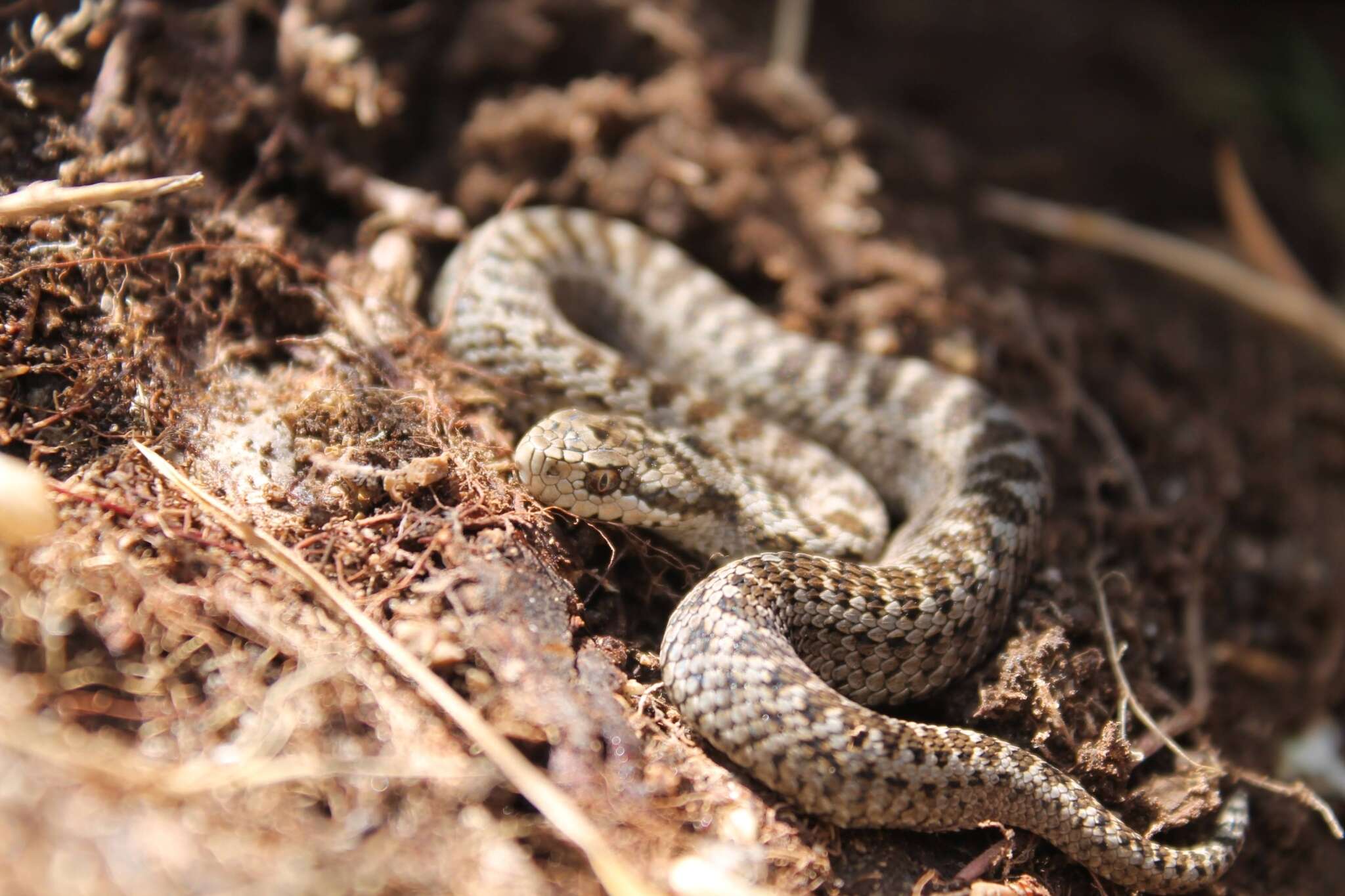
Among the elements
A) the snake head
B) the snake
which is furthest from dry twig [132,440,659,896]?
the snake head

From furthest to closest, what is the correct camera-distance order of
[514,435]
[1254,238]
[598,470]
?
1. [1254,238]
2. [514,435]
3. [598,470]

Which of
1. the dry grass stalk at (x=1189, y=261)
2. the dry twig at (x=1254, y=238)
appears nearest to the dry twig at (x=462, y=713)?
the dry grass stalk at (x=1189, y=261)

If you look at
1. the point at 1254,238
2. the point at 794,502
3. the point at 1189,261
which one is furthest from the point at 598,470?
the point at 1254,238

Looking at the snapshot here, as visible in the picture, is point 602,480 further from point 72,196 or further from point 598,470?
point 72,196

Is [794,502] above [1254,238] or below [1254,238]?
below

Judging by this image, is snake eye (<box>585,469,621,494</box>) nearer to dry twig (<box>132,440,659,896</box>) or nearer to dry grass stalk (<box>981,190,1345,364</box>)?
dry twig (<box>132,440,659,896</box>)

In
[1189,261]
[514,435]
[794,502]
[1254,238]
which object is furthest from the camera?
[1254,238]
